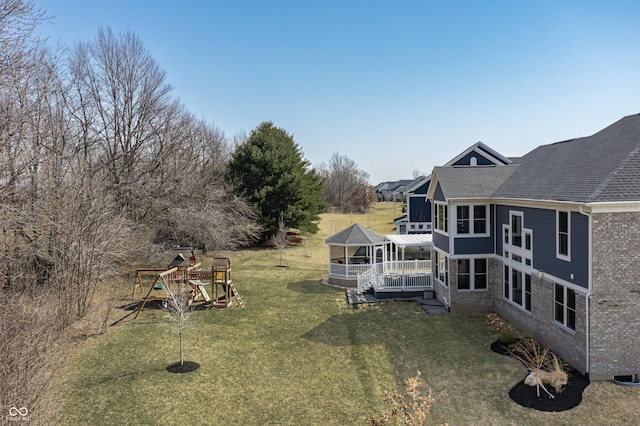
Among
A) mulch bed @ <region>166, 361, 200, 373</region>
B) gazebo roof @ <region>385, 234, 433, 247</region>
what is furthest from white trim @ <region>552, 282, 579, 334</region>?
mulch bed @ <region>166, 361, 200, 373</region>

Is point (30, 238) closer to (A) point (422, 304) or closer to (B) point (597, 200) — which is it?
(A) point (422, 304)

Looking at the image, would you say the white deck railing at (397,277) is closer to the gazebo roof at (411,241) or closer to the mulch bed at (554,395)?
the gazebo roof at (411,241)

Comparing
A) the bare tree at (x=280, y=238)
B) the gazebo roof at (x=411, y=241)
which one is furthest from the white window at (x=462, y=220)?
the bare tree at (x=280, y=238)

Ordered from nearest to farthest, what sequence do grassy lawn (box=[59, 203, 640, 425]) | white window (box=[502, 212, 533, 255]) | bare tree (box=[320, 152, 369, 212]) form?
1. grassy lawn (box=[59, 203, 640, 425])
2. white window (box=[502, 212, 533, 255])
3. bare tree (box=[320, 152, 369, 212])

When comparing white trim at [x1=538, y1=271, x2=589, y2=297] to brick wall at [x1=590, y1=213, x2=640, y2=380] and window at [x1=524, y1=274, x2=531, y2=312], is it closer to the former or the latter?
brick wall at [x1=590, y1=213, x2=640, y2=380]

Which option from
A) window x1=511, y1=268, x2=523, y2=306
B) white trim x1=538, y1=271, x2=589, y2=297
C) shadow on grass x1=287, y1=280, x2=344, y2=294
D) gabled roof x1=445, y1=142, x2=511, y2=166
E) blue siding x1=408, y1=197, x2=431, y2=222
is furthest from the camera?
blue siding x1=408, y1=197, x2=431, y2=222

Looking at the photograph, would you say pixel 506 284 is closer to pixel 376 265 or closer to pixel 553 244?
pixel 553 244
